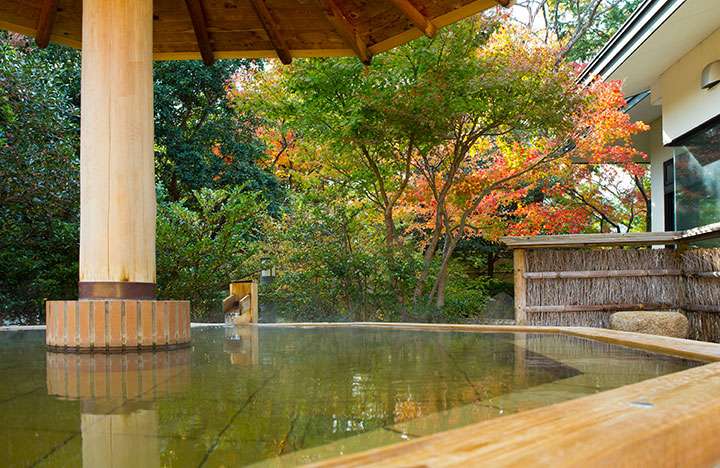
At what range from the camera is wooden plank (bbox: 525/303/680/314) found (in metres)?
8.38

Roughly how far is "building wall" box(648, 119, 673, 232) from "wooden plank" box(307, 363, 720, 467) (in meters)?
12.1

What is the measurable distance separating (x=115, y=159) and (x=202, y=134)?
10.7 metres

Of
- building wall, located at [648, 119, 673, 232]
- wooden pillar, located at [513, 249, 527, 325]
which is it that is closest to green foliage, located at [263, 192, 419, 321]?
wooden pillar, located at [513, 249, 527, 325]

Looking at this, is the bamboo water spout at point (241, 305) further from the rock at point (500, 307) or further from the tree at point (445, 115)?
the rock at point (500, 307)

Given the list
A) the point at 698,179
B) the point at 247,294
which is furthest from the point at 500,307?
the point at 247,294

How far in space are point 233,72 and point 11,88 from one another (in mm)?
6202

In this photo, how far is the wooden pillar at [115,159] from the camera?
2.88 m

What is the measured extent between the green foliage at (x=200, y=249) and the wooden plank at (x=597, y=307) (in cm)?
471

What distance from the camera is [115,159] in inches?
115

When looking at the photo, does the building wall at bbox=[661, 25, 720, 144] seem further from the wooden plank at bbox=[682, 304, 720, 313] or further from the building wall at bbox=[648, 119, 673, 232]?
the wooden plank at bbox=[682, 304, 720, 313]

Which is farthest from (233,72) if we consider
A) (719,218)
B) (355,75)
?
(719,218)

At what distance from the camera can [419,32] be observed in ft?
14.2

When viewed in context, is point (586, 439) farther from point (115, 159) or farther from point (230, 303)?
point (230, 303)

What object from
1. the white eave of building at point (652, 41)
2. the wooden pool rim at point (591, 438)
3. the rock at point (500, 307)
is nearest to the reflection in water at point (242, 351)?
the wooden pool rim at point (591, 438)
